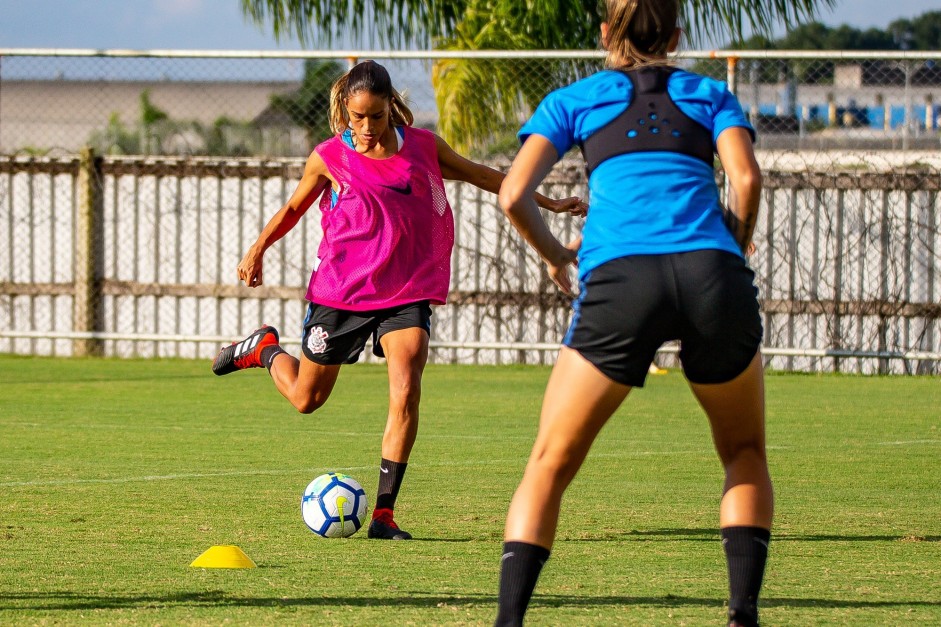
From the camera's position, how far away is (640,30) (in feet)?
13.2

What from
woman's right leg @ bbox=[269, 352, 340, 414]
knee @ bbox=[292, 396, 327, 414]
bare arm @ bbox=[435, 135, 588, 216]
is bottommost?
knee @ bbox=[292, 396, 327, 414]

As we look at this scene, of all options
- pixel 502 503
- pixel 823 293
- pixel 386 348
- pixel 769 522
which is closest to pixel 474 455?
pixel 502 503

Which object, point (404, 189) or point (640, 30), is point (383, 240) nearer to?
point (404, 189)

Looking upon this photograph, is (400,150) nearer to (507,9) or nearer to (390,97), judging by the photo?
(390,97)

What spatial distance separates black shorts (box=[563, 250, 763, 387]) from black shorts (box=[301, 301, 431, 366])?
275 centimetres

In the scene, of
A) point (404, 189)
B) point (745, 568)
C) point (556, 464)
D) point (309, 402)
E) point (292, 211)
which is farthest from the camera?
point (309, 402)

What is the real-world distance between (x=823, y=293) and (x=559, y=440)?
11.0 m

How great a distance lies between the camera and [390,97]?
651 cm

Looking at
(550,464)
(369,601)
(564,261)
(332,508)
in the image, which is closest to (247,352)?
(332,508)

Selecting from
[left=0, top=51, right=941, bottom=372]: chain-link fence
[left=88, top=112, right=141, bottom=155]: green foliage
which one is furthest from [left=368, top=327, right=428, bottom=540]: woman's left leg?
[left=88, top=112, right=141, bottom=155]: green foliage

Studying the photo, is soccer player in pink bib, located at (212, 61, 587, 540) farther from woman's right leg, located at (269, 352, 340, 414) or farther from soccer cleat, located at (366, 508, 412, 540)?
soccer cleat, located at (366, 508, 412, 540)

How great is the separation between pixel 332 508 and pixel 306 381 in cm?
110

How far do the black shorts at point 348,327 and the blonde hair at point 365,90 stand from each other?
84 centimetres

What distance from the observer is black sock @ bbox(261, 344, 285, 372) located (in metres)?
7.59
